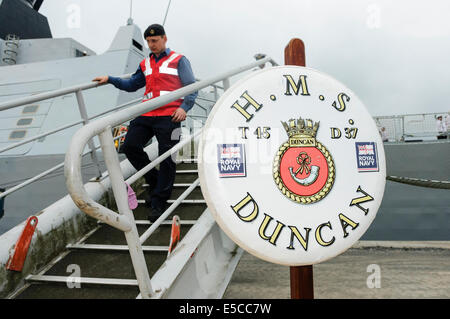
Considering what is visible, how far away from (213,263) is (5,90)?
702 cm

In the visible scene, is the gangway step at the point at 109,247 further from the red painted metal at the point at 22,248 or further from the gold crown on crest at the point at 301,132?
the gold crown on crest at the point at 301,132

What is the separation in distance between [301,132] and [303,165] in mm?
124

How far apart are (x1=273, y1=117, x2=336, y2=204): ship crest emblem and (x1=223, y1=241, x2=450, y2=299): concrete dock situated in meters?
1.72

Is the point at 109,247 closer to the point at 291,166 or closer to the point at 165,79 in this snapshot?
the point at 165,79

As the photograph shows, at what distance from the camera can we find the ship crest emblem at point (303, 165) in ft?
3.28

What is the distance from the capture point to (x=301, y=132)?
3.48ft

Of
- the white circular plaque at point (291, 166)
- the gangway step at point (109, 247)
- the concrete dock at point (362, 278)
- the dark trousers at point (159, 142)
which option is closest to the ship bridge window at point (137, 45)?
the dark trousers at point (159, 142)

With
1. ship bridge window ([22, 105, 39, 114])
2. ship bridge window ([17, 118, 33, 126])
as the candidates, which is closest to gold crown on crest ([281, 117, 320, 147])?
ship bridge window ([17, 118, 33, 126])

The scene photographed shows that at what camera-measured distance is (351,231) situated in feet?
3.41

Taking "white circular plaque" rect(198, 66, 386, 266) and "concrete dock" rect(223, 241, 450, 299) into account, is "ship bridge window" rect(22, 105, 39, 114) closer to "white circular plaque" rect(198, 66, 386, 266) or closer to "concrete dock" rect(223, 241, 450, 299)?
"concrete dock" rect(223, 241, 450, 299)
